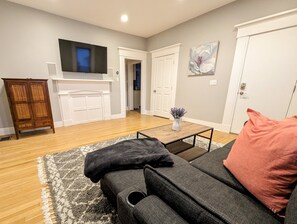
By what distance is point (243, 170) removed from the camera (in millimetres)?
833

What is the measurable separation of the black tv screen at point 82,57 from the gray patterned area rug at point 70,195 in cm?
236

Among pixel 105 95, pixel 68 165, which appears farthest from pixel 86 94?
pixel 68 165

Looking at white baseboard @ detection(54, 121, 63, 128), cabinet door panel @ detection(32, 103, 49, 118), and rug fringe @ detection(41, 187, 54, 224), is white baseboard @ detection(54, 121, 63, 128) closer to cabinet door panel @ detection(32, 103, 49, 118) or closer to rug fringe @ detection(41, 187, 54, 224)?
cabinet door panel @ detection(32, 103, 49, 118)

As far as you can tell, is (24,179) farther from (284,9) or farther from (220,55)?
(284,9)

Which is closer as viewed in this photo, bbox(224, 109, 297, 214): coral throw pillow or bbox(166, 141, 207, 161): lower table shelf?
bbox(224, 109, 297, 214): coral throw pillow

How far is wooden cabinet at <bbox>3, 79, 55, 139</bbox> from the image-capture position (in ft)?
8.13

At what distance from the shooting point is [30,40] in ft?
9.47

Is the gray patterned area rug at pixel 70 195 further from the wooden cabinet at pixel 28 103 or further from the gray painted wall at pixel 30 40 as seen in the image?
the gray painted wall at pixel 30 40

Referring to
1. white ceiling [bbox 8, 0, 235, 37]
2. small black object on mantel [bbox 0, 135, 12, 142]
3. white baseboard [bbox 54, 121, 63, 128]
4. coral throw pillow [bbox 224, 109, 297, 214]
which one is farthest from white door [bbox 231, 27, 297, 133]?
small black object on mantel [bbox 0, 135, 12, 142]

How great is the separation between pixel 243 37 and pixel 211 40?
0.66m

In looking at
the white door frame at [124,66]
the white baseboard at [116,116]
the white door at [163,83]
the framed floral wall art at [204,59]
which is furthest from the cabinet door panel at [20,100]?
the framed floral wall art at [204,59]

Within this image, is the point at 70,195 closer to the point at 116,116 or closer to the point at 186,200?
the point at 186,200

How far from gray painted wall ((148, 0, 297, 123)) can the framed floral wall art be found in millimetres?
101

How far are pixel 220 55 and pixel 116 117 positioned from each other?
337 cm
